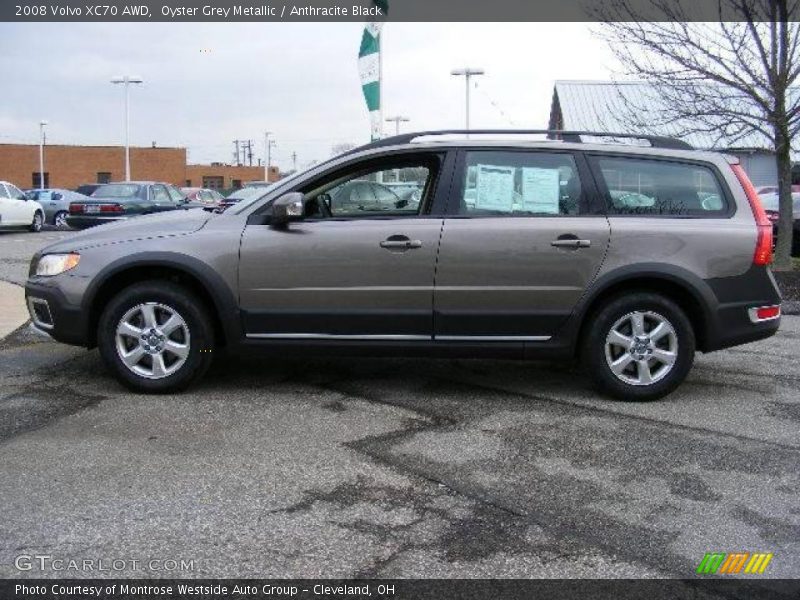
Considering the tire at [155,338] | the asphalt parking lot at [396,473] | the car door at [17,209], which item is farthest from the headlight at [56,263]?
the car door at [17,209]

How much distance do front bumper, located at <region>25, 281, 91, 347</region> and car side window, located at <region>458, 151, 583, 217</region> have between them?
2.67m

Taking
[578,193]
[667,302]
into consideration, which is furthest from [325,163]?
[667,302]

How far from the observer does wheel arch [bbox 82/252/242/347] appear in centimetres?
542

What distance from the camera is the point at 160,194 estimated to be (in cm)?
2062

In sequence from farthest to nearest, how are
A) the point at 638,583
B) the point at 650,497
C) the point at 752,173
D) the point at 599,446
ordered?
the point at 752,173
the point at 599,446
the point at 650,497
the point at 638,583

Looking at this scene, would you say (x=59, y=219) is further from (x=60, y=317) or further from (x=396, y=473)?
(x=396, y=473)

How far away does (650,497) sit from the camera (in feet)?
12.7

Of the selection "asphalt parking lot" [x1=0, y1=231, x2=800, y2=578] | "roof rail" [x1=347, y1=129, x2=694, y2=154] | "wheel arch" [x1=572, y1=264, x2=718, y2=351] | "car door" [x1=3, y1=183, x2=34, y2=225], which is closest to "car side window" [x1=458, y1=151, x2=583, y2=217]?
"roof rail" [x1=347, y1=129, x2=694, y2=154]

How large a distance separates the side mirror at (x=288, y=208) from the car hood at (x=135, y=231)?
20.9 inches

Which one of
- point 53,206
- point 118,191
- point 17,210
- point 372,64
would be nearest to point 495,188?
point 372,64

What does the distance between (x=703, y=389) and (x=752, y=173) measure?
30197 mm

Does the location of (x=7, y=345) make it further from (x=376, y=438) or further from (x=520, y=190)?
(x=520, y=190)

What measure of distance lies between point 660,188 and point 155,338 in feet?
11.7

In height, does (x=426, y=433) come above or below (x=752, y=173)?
below
